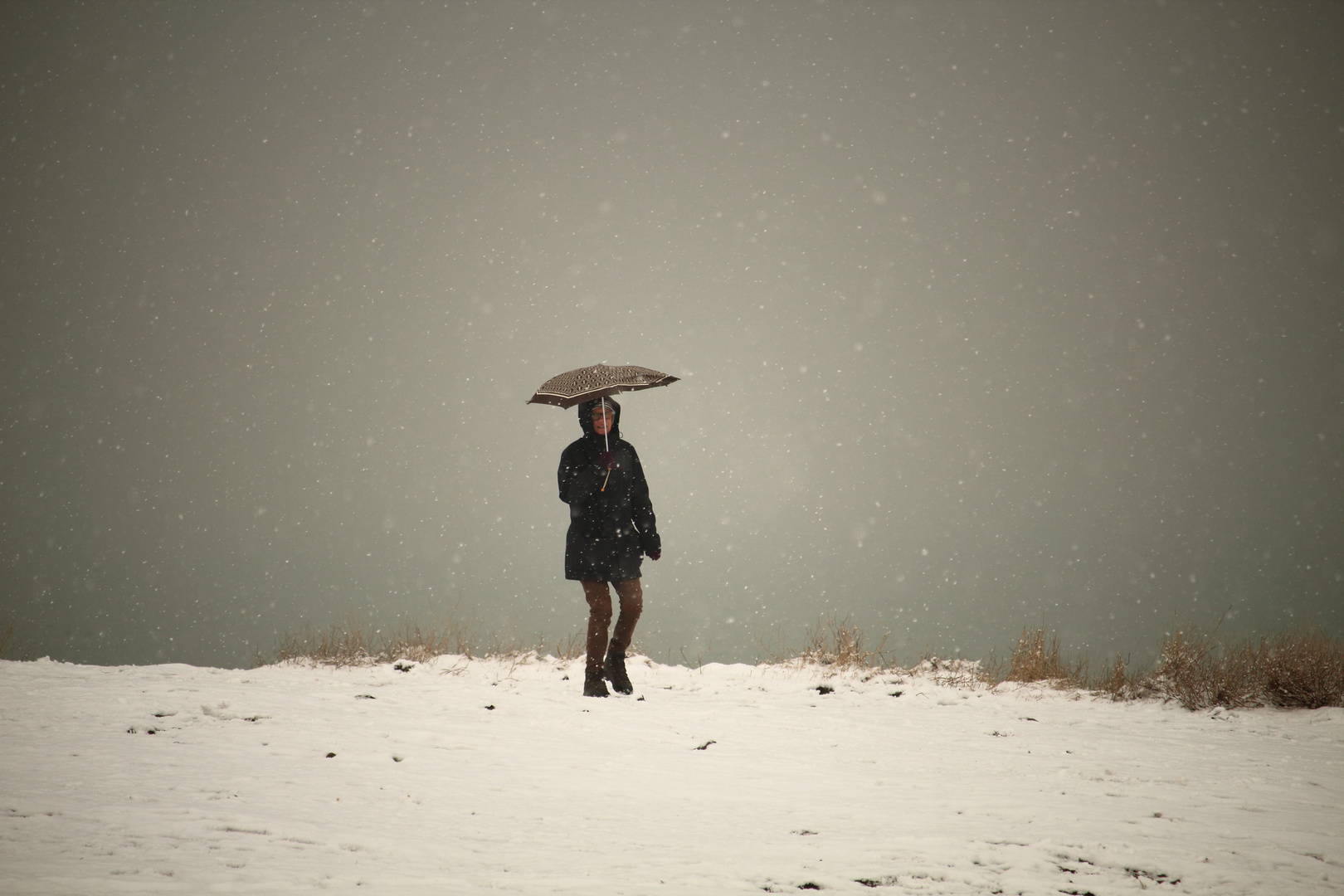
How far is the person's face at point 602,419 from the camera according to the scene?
25.4 ft

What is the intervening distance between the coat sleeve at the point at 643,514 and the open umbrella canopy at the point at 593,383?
81 cm

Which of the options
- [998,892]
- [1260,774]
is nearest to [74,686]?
[998,892]

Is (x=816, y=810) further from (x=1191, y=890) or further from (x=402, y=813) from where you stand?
(x=402, y=813)

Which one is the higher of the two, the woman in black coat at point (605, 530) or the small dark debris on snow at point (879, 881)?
the woman in black coat at point (605, 530)

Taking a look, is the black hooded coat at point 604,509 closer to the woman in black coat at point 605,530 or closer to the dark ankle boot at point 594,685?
the woman in black coat at point 605,530

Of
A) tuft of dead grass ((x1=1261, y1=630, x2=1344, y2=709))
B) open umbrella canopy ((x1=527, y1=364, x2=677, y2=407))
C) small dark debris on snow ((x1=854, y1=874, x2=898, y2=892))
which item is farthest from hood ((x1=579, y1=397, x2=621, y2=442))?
tuft of dead grass ((x1=1261, y1=630, x2=1344, y2=709))

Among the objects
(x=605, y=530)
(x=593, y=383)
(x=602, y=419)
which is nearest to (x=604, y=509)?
(x=605, y=530)

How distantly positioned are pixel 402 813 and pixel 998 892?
2608 mm

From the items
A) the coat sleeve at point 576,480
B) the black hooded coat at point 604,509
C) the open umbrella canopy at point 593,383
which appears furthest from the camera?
the coat sleeve at point 576,480

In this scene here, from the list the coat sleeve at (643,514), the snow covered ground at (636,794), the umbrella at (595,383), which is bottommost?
the snow covered ground at (636,794)

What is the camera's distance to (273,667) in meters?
9.35

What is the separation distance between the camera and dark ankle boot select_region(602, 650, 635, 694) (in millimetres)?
7836

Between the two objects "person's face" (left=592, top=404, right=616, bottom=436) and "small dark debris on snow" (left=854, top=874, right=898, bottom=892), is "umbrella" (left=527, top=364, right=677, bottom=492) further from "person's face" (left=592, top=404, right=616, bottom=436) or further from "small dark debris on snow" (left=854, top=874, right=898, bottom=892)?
"small dark debris on snow" (left=854, top=874, right=898, bottom=892)

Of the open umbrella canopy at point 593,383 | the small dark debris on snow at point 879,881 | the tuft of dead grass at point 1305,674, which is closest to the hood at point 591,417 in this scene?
the open umbrella canopy at point 593,383
